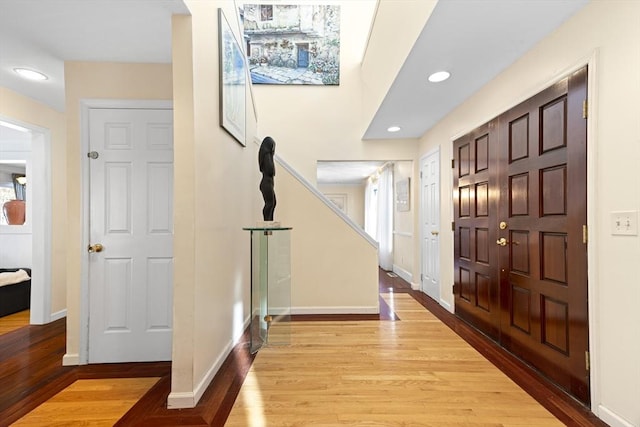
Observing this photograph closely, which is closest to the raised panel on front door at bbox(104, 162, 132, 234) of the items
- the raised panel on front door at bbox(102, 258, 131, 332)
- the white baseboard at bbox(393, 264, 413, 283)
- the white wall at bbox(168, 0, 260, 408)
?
the raised panel on front door at bbox(102, 258, 131, 332)

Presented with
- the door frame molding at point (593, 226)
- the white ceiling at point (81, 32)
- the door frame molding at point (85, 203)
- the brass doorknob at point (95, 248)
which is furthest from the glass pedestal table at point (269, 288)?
the door frame molding at point (593, 226)

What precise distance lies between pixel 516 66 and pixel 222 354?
320cm

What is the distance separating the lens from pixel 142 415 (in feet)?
5.57

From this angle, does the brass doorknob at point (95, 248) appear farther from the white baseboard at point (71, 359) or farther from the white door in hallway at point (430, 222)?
the white door in hallway at point (430, 222)

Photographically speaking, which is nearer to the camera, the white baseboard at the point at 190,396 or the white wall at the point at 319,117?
the white baseboard at the point at 190,396

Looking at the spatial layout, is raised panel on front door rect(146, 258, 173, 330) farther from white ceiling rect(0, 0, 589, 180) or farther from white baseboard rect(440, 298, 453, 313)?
white baseboard rect(440, 298, 453, 313)

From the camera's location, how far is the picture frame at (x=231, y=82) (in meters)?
2.19

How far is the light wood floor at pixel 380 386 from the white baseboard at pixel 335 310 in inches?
24.8

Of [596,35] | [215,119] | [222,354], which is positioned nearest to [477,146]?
[596,35]

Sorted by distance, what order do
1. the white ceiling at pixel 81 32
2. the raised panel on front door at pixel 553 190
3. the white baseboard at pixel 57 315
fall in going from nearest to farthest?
1. the white ceiling at pixel 81 32
2. the raised panel on front door at pixel 553 190
3. the white baseboard at pixel 57 315

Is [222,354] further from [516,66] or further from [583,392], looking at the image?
[516,66]

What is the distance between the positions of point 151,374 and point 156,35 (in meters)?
2.32

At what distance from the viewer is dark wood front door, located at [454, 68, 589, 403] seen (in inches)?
71.0

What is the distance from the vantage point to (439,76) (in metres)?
2.58
